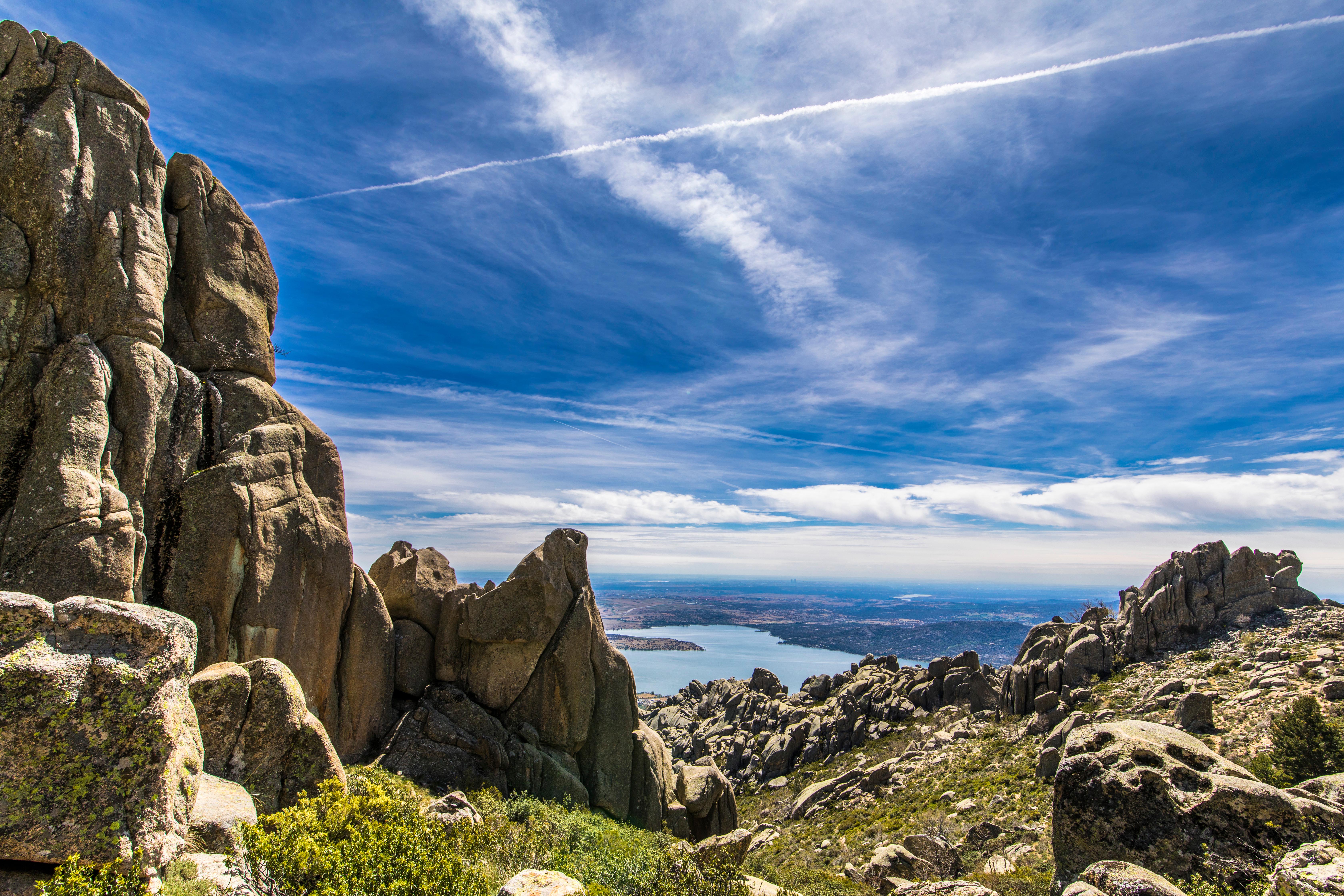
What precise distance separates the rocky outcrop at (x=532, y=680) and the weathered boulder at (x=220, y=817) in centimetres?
1650

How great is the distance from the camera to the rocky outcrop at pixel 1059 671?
51.6m

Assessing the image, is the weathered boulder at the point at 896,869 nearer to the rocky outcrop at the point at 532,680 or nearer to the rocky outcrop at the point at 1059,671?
the rocky outcrop at the point at 532,680

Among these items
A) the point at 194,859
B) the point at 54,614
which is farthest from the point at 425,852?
the point at 54,614

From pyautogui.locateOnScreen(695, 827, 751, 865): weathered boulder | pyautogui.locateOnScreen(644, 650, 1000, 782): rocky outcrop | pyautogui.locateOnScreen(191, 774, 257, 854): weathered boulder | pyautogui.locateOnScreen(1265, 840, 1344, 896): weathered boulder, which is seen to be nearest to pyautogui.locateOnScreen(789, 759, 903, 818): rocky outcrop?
pyautogui.locateOnScreen(644, 650, 1000, 782): rocky outcrop

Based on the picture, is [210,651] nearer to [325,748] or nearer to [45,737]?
[325,748]

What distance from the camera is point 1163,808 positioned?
13.0 m

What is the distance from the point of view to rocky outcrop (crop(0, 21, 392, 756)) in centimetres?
1461

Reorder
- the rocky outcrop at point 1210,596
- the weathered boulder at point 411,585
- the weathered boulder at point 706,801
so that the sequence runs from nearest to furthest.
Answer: the weathered boulder at point 411,585, the weathered boulder at point 706,801, the rocky outcrop at point 1210,596

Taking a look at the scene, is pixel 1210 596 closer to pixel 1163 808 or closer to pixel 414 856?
pixel 1163 808

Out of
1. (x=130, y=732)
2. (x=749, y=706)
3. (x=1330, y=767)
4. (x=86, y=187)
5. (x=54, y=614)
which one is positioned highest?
(x=86, y=187)

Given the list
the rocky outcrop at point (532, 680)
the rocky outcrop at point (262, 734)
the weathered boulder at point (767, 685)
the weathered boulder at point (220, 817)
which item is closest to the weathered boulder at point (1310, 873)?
the weathered boulder at point (220, 817)

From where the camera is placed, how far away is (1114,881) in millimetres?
10531

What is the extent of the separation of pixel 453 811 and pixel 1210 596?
2714 inches

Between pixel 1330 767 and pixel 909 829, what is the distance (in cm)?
1827
